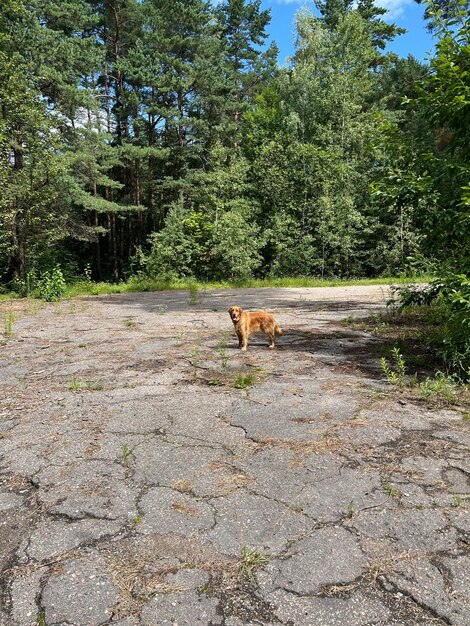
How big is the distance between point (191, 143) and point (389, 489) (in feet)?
91.5

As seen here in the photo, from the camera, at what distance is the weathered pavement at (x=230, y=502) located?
1.55 meters

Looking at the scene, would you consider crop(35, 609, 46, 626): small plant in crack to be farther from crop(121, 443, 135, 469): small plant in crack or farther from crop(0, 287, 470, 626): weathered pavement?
crop(121, 443, 135, 469): small plant in crack

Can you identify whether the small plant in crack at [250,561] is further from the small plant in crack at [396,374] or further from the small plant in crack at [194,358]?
the small plant in crack at [194,358]

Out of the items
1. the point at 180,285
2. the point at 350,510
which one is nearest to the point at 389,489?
the point at 350,510

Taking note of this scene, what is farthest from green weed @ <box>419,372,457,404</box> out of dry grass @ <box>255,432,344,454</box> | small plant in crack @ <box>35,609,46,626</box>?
small plant in crack @ <box>35,609,46,626</box>

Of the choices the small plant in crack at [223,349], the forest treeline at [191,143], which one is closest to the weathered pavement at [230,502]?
the small plant in crack at [223,349]

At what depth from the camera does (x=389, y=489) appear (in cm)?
223

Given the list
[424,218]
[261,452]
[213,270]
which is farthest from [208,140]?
[261,452]

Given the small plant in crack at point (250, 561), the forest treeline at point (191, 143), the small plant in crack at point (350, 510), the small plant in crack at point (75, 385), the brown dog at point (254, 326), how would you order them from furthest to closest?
the forest treeline at point (191, 143) → the brown dog at point (254, 326) → the small plant in crack at point (75, 385) → the small plant in crack at point (350, 510) → the small plant in crack at point (250, 561)

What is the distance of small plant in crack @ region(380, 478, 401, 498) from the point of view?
7.14 feet

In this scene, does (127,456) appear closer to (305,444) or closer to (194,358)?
(305,444)

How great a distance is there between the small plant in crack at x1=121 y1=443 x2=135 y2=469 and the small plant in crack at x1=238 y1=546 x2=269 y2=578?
38.3 inches

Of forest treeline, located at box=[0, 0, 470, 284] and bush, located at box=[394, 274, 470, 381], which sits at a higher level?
forest treeline, located at box=[0, 0, 470, 284]

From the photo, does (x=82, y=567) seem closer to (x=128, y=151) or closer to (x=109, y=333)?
(x=109, y=333)
